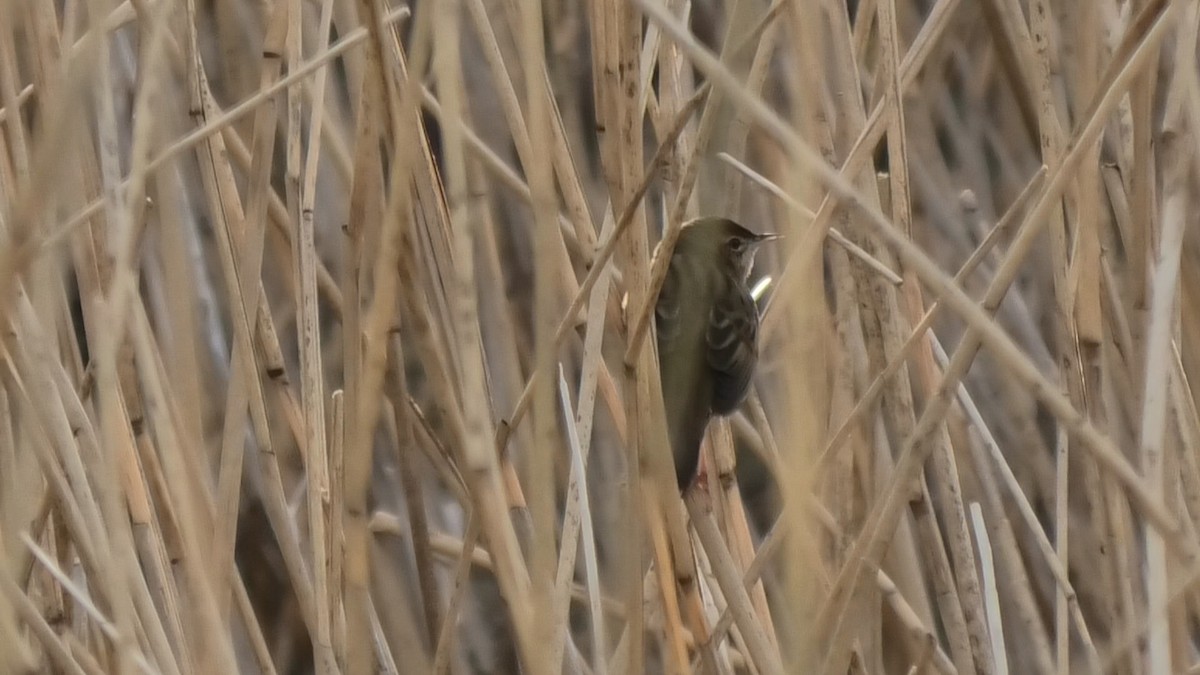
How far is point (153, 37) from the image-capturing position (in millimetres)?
758

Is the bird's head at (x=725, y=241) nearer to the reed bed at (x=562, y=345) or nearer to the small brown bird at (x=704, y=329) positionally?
the small brown bird at (x=704, y=329)

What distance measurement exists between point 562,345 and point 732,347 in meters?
0.42

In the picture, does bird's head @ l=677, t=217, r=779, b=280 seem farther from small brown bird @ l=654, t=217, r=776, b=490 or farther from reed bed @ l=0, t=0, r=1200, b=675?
reed bed @ l=0, t=0, r=1200, b=675

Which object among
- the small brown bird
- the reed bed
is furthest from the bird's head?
the reed bed

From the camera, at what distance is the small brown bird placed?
1.49 meters

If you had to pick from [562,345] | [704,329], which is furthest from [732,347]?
[562,345]

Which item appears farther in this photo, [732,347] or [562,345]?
[732,347]

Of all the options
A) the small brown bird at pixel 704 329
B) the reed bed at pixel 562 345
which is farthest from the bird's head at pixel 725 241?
the reed bed at pixel 562 345

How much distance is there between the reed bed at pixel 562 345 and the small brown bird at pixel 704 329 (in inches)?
1.7

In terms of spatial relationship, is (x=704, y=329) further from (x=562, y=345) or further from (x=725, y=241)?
(x=562, y=345)

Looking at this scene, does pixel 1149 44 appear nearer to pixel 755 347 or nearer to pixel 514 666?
pixel 755 347

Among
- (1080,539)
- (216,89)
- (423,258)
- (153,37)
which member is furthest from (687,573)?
(216,89)

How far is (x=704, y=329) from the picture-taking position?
164 centimetres

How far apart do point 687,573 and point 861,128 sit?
44 centimetres
